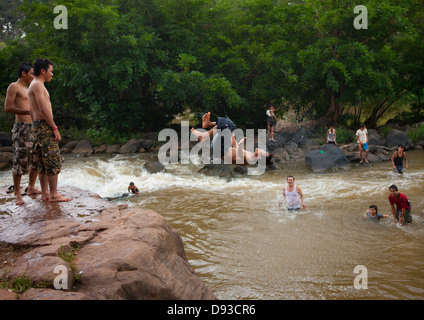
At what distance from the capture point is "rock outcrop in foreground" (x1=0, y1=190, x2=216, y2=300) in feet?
10.5

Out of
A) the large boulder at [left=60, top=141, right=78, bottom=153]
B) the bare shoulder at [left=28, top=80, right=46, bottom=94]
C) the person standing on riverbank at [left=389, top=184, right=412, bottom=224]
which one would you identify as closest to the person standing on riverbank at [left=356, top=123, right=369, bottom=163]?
the person standing on riverbank at [left=389, top=184, right=412, bottom=224]

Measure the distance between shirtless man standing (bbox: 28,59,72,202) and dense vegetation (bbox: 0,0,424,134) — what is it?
43.5ft

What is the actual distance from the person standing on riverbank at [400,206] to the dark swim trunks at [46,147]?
269 inches

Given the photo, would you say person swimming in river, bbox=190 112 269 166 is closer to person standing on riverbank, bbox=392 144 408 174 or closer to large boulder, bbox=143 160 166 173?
person standing on riverbank, bbox=392 144 408 174

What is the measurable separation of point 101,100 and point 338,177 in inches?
559

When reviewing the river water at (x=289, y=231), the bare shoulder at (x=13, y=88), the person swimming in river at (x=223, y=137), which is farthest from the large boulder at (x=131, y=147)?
the bare shoulder at (x=13, y=88)

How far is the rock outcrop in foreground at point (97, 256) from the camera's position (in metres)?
3.19

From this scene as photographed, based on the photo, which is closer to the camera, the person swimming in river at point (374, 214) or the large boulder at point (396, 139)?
the person swimming in river at point (374, 214)

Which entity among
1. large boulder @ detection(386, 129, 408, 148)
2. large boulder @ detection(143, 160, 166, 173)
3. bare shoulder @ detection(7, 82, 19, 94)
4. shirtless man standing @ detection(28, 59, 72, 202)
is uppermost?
bare shoulder @ detection(7, 82, 19, 94)

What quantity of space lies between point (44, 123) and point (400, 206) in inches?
290

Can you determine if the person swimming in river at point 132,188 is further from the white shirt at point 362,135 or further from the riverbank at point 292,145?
the white shirt at point 362,135

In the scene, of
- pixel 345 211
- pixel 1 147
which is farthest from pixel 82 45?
pixel 345 211

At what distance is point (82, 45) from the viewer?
17359mm

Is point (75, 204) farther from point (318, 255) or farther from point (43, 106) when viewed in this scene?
point (318, 255)
